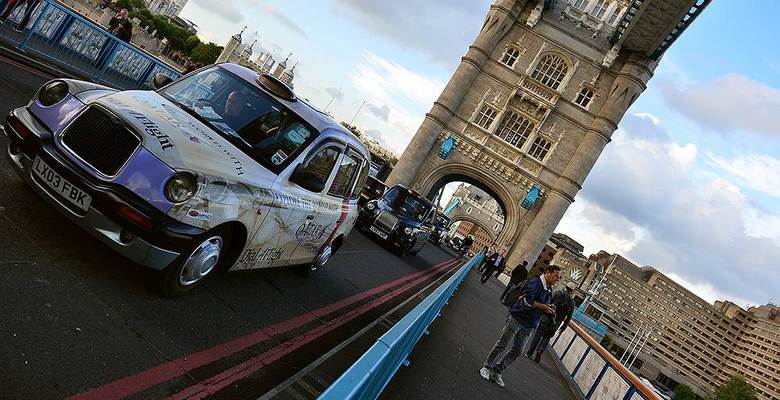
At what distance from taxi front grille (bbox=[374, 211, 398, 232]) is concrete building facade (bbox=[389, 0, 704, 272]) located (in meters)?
17.7

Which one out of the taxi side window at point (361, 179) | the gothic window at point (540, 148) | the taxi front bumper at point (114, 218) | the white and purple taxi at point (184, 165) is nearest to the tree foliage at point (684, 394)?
the gothic window at point (540, 148)

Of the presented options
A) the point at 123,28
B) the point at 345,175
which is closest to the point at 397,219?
the point at 123,28

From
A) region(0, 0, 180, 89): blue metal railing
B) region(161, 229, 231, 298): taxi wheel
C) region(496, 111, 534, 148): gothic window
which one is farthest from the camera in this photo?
region(496, 111, 534, 148): gothic window

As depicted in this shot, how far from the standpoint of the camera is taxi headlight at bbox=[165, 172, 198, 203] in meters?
3.96

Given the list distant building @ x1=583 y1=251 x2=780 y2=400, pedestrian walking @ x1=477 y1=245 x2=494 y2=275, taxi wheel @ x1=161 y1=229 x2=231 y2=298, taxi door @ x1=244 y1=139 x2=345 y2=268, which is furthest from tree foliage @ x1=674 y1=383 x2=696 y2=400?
taxi wheel @ x1=161 y1=229 x2=231 y2=298

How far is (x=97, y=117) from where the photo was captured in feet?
13.8

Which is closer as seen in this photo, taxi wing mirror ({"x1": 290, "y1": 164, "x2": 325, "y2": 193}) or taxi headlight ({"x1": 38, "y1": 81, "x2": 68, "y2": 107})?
taxi headlight ({"x1": 38, "y1": 81, "x2": 68, "y2": 107})

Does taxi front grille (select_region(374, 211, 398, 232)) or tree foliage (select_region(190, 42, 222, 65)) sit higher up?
tree foliage (select_region(190, 42, 222, 65))

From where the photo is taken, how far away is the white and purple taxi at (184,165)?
3975mm

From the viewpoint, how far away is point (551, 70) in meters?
35.6

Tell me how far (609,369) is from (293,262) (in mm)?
6885

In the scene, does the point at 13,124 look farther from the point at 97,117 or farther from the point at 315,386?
the point at 315,386

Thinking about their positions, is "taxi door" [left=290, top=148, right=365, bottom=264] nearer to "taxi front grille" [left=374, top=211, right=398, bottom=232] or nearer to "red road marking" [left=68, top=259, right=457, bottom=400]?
"red road marking" [left=68, top=259, right=457, bottom=400]

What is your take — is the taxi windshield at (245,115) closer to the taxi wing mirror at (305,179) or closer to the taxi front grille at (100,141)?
the taxi wing mirror at (305,179)
